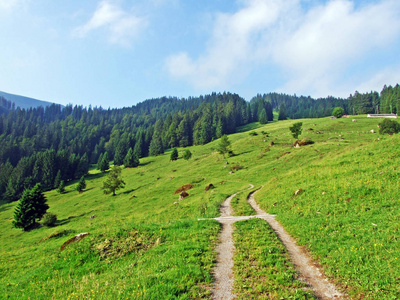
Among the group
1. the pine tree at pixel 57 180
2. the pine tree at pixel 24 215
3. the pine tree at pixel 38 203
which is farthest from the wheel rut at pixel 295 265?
the pine tree at pixel 57 180

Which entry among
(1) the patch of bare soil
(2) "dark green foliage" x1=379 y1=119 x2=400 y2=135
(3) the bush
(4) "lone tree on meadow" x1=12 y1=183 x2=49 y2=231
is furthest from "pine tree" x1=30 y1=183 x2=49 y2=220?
(2) "dark green foliage" x1=379 y1=119 x2=400 y2=135

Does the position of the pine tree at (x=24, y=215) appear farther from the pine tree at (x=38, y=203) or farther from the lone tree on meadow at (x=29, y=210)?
the pine tree at (x=38, y=203)

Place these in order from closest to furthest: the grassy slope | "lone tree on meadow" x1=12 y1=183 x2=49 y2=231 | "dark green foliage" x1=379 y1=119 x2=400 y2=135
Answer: the grassy slope → "lone tree on meadow" x1=12 y1=183 x2=49 y2=231 → "dark green foliage" x1=379 y1=119 x2=400 y2=135

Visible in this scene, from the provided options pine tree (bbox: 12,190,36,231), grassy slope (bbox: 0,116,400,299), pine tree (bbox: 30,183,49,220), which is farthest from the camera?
pine tree (bbox: 30,183,49,220)

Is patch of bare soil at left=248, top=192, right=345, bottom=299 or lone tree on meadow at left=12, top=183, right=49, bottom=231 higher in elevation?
patch of bare soil at left=248, top=192, right=345, bottom=299

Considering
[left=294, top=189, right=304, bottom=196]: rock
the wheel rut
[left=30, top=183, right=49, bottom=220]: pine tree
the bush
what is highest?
the wheel rut

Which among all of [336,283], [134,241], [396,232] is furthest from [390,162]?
[134,241]

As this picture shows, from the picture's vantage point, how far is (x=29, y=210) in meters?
52.6

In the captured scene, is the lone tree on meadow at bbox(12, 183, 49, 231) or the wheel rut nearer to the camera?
the wheel rut

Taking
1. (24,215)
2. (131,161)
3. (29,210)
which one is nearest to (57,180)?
(131,161)

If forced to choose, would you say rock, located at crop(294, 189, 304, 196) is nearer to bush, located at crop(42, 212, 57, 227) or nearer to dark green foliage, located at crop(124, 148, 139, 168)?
bush, located at crop(42, 212, 57, 227)

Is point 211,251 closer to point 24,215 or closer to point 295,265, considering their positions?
point 295,265

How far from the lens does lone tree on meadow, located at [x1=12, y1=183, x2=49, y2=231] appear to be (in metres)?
51.1

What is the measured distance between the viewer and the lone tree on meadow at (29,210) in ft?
168
